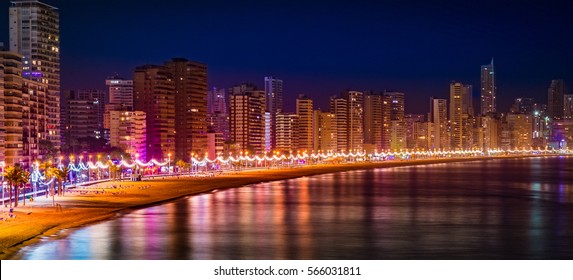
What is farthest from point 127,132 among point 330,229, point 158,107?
point 330,229

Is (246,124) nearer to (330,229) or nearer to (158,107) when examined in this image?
(158,107)

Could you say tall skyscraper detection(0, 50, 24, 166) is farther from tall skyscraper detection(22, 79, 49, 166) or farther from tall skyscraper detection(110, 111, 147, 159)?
tall skyscraper detection(110, 111, 147, 159)

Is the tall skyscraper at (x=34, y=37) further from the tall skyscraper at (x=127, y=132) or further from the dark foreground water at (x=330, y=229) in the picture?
the dark foreground water at (x=330, y=229)

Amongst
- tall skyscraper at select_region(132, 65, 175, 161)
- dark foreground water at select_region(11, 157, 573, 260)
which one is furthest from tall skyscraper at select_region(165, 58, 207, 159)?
dark foreground water at select_region(11, 157, 573, 260)

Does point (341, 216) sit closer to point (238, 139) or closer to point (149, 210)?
→ point (149, 210)
